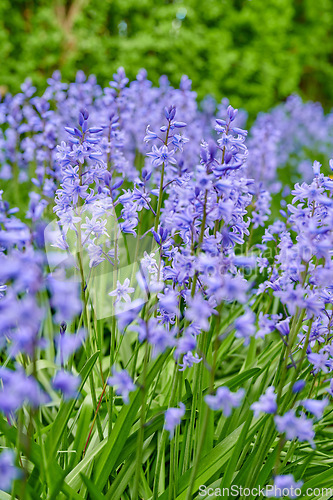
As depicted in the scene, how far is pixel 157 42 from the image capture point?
35.3ft

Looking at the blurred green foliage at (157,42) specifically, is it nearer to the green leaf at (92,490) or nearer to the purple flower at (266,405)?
the green leaf at (92,490)

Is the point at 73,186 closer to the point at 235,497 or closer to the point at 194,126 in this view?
the point at 235,497

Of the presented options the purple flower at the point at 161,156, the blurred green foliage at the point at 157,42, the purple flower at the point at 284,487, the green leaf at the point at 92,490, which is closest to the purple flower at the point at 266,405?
the purple flower at the point at 284,487

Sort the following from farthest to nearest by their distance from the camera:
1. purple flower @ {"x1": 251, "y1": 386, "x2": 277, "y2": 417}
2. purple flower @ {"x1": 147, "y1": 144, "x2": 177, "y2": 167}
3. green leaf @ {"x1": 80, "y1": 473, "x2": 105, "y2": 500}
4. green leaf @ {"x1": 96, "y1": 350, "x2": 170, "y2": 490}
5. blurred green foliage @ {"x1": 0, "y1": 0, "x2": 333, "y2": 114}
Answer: blurred green foliage @ {"x1": 0, "y1": 0, "x2": 333, "y2": 114} → purple flower @ {"x1": 147, "y1": 144, "x2": 177, "y2": 167} → green leaf @ {"x1": 96, "y1": 350, "x2": 170, "y2": 490} → green leaf @ {"x1": 80, "y1": 473, "x2": 105, "y2": 500} → purple flower @ {"x1": 251, "y1": 386, "x2": 277, "y2": 417}

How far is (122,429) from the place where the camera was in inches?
81.7

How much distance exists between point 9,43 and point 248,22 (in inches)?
271

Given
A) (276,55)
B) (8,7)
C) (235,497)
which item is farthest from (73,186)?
(276,55)

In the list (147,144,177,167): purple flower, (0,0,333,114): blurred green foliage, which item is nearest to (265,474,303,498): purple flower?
(147,144,177,167): purple flower

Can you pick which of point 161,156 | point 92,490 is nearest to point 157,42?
point 161,156

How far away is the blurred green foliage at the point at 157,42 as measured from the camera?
9.99 meters

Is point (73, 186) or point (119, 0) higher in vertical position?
point (119, 0)

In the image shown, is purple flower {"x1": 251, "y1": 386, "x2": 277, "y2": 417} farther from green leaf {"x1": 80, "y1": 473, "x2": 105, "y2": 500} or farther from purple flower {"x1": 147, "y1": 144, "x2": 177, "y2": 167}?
purple flower {"x1": 147, "y1": 144, "x2": 177, "y2": 167}

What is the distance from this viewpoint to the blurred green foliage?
393 inches

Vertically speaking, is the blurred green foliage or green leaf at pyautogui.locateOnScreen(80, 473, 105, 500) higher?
the blurred green foliage
